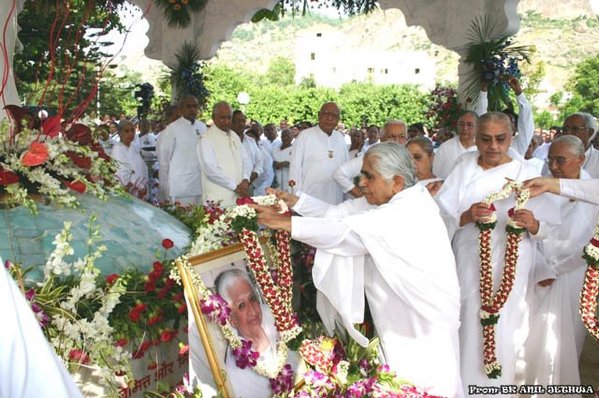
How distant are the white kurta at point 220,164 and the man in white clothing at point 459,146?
2.28m

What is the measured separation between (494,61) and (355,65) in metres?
79.9

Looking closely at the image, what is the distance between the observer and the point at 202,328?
123 inches

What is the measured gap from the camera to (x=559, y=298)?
16.7 feet

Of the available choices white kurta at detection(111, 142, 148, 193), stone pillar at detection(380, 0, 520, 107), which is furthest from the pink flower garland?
stone pillar at detection(380, 0, 520, 107)

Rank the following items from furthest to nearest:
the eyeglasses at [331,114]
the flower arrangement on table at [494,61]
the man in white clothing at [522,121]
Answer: the flower arrangement on table at [494,61], the man in white clothing at [522,121], the eyeglasses at [331,114]

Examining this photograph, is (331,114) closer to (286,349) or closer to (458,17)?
(458,17)

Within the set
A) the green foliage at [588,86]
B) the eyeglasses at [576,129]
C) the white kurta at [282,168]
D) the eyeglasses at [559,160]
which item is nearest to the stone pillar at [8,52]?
the eyeglasses at [559,160]

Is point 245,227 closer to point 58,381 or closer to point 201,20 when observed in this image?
point 58,381

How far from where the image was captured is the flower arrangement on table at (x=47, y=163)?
3.61 metres

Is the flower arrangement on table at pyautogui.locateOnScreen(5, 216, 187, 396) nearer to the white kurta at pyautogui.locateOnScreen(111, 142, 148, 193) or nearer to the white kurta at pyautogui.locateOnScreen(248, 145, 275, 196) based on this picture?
the white kurta at pyautogui.locateOnScreen(111, 142, 148, 193)

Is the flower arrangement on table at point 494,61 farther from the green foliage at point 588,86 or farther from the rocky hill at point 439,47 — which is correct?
the rocky hill at point 439,47

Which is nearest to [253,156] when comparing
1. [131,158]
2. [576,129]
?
[131,158]

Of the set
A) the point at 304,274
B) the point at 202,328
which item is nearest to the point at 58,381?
the point at 202,328

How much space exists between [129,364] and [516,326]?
9.02 ft
